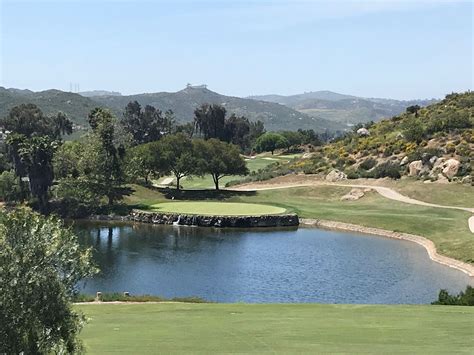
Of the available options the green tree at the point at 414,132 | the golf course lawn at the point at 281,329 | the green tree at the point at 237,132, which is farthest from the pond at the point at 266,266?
the green tree at the point at 237,132

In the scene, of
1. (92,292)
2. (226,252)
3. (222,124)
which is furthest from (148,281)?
(222,124)

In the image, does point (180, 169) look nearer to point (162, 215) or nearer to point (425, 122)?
point (162, 215)

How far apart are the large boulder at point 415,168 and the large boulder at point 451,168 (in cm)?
314

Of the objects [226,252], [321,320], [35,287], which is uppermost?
[35,287]

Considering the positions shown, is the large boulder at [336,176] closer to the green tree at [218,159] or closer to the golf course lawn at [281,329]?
the green tree at [218,159]

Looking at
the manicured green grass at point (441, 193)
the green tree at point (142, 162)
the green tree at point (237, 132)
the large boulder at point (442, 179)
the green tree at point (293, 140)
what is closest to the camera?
the manicured green grass at point (441, 193)

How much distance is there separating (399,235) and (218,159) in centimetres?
3049

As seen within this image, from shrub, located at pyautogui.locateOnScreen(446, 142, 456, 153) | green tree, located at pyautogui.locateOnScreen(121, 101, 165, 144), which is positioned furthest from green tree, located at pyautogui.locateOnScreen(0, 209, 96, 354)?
green tree, located at pyautogui.locateOnScreen(121, 101, 165, 144)

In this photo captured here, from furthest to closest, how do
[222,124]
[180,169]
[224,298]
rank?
[222,124] < [180,169] < [224,298]

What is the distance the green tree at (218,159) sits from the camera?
8044cm

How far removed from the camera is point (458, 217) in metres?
57.7

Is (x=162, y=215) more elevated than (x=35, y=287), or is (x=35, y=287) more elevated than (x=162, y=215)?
(x=35, y=287)

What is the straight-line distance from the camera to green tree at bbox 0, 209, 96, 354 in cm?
1170

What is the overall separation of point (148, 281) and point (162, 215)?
27292 mm
